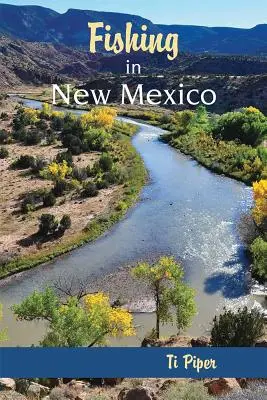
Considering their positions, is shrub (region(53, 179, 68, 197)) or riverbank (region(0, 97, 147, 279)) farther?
shrub (region(53, 179, 68, 197))

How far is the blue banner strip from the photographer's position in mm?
16531

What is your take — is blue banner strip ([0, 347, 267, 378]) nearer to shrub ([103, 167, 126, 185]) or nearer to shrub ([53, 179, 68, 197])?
shrub ([53, 179, 68, 197])

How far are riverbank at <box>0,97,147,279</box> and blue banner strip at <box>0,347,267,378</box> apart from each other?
90.1 ft

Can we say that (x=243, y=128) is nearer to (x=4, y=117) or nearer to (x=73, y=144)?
(x=73, y=144)

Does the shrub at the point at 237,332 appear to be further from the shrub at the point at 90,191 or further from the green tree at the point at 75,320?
the shrub at the point at 90,191

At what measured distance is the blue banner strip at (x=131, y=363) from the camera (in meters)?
16.5

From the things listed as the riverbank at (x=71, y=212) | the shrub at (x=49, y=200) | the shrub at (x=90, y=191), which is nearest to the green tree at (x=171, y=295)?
the riverbank at (x=71, y=212)

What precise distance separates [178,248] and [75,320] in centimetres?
2291

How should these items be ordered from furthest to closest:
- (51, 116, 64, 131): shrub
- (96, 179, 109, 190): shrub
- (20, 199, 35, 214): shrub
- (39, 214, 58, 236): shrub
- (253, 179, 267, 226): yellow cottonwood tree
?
(51, 116, 64, 131): shrub
(96, 179, 109, 190): shrub
(20, 199, 35, 214): shrub
(39, 214, 58, 236): shrub
(253, 179, 267, 226): yellow cottonwood tree

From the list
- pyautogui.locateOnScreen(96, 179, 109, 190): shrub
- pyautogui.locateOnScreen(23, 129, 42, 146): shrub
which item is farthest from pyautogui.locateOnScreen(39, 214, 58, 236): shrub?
pyautogui.locateOnScreen(23, 129, 42, 146): shrub

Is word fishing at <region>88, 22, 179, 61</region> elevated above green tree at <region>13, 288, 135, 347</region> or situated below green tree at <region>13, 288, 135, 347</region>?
above

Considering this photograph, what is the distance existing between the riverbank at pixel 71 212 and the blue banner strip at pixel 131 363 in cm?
2745

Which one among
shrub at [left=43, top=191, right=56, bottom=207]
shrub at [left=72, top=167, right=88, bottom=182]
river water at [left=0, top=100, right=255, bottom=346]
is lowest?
river water at [left=0, top=100, right=255, bottom=346]

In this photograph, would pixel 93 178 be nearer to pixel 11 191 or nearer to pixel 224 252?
pixel 11 191
